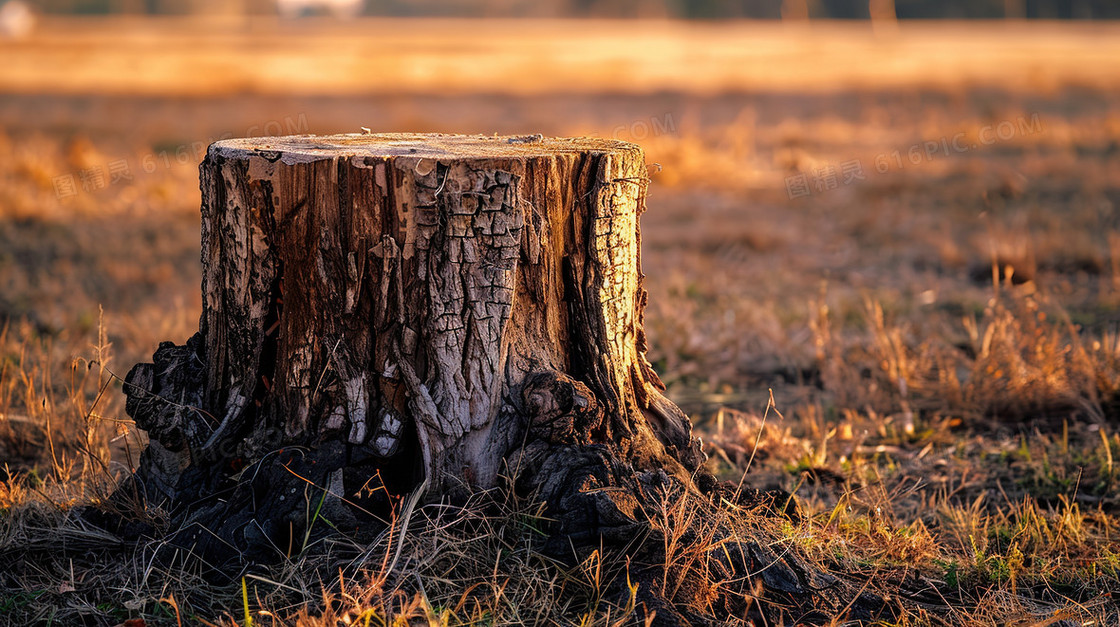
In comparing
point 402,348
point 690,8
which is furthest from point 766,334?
point 690,8

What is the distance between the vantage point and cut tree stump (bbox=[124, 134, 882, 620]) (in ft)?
7.11

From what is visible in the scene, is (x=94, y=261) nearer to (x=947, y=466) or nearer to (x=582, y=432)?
(x=582, y=432)

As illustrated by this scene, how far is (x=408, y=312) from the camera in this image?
2221 millimetres

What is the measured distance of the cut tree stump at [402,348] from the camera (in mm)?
2168

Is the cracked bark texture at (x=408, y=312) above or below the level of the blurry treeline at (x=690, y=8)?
below

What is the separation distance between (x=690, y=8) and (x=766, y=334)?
74.8 m

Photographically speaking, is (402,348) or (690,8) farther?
(690,8)

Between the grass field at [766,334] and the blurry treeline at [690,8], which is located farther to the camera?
the blurry treeline at [690,8]

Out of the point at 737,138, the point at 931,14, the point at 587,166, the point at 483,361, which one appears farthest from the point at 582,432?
the point at 931,14

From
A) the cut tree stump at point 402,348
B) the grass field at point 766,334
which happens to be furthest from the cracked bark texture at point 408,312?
the grass field at point 766,334

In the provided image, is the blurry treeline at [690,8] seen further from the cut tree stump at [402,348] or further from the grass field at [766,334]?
the cut tree stump at [402,348]

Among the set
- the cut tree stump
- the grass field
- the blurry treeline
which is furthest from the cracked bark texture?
the blurry treeline

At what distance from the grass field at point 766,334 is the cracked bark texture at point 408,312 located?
0.76 feet

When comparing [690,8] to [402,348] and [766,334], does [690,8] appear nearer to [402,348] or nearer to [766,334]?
[766,334]
